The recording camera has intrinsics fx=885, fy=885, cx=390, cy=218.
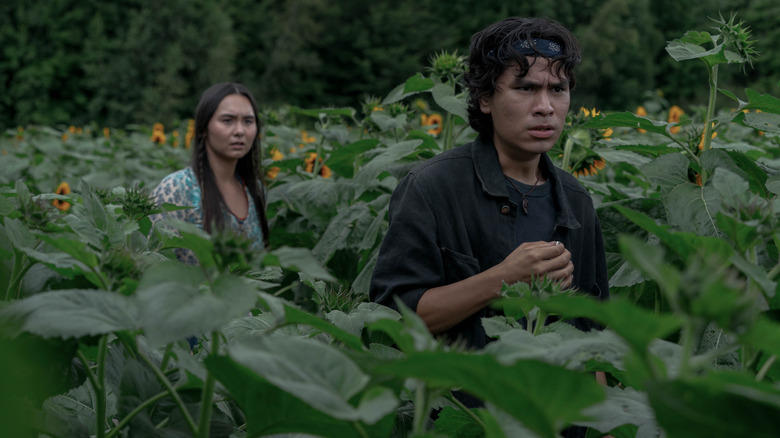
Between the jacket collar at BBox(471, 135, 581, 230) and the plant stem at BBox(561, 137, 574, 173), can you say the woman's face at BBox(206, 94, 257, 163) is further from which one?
the jacket collar at BBox(471, 135, 581, 230)

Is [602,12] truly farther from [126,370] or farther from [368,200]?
[126,370]

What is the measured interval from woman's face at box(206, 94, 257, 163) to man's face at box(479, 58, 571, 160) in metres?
2.41

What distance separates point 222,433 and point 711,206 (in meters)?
1.25

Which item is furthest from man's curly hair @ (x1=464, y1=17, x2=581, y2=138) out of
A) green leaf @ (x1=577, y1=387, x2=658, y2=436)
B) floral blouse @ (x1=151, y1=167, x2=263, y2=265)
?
floral blouse @ (x1=151, y1=167, x2=263, y2=265)

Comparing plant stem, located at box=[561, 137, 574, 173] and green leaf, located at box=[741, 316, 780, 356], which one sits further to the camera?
plant stem, located at box=[561, 137, 574, 173]

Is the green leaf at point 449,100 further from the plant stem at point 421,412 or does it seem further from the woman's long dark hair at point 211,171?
the plant stem at point 421,412

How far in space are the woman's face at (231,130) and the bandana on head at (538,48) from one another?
2438mm


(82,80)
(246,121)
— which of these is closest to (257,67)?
(82,80)

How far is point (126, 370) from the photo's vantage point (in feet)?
3.75

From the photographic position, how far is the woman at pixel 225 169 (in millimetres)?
4098

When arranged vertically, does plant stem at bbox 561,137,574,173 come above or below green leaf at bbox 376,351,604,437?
below

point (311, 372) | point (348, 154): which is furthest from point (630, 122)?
point (311, 372)

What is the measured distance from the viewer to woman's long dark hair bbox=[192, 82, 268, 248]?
414 centimetres

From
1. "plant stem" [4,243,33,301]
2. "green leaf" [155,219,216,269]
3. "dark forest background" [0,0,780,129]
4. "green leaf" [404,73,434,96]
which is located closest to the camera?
"green leaf" [155,219,216,269]
